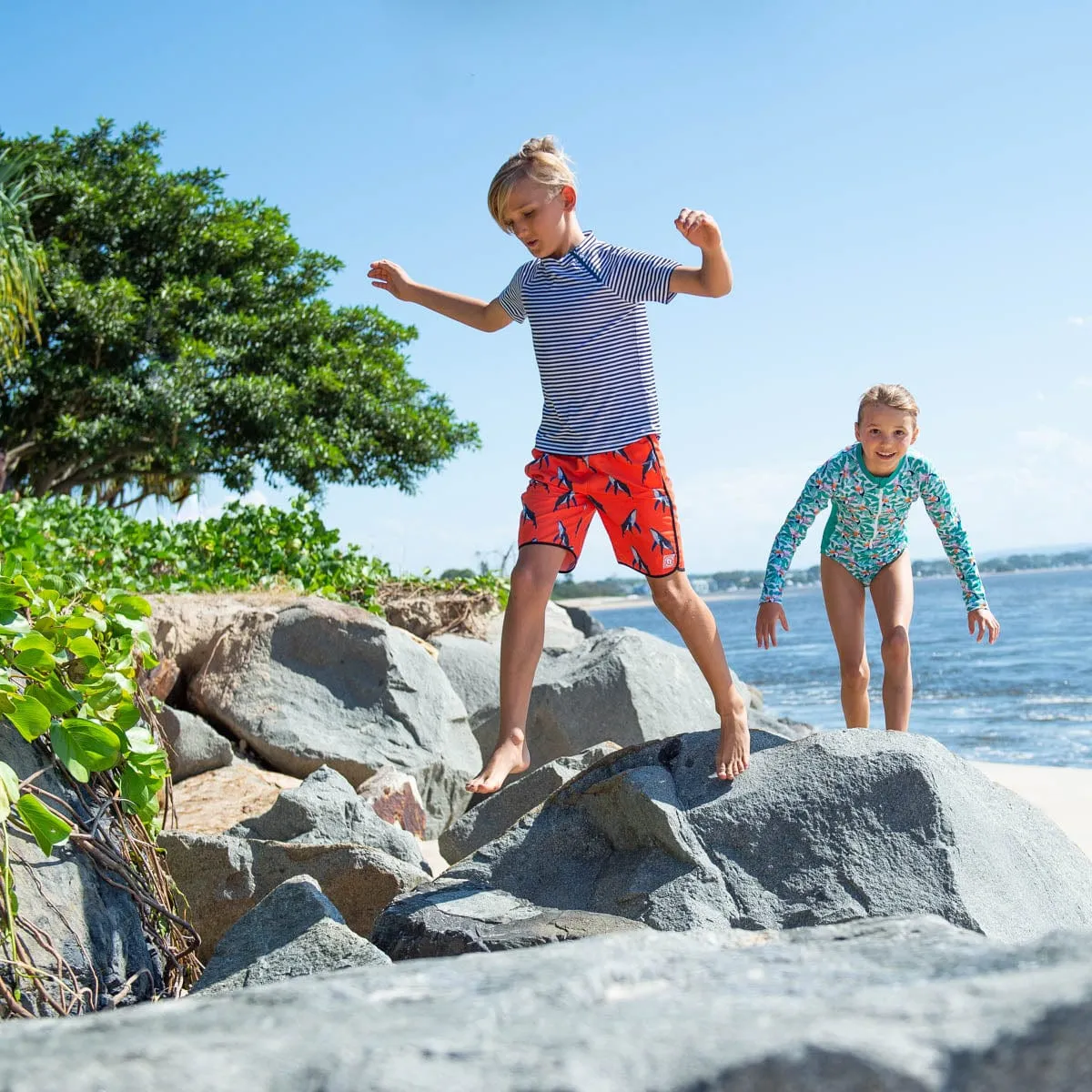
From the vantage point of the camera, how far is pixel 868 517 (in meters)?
4.72

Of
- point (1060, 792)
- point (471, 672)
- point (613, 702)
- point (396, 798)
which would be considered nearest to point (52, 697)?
point (396, 798)

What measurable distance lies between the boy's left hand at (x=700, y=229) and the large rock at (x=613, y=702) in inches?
141

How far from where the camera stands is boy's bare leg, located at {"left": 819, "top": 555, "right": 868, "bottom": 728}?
461 centimetres

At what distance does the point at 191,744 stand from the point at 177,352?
40.8ft

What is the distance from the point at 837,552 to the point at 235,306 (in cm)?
1496

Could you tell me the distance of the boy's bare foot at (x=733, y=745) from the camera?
3.45 m

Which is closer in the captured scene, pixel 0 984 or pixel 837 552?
pixel 0 984

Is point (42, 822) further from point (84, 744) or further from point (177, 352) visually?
point (177, 352)

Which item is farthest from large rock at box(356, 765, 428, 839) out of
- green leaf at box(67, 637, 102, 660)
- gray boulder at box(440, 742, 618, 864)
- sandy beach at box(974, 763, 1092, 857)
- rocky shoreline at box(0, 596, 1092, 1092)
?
sandy beach at box(974, 763, 1092, 857)

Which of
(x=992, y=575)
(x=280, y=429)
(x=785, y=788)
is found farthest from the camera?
(x=992, y=575)

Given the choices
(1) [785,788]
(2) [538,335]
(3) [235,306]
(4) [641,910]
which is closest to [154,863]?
(4) [641,910]

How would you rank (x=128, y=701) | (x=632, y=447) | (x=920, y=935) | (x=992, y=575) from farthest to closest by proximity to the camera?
(x=992, y=575)
(x=632, y=447)
(x=128, y=701)
(x=920, y=935)

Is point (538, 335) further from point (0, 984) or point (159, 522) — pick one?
point (159, 522)

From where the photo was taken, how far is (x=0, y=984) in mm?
2250
